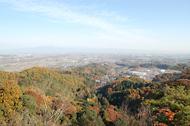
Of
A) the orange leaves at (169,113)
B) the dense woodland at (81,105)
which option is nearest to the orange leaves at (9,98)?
the dense woodland at (81,105)

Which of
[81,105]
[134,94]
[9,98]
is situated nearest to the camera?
[9,98]

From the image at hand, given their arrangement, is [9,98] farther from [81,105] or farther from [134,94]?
[134,94]

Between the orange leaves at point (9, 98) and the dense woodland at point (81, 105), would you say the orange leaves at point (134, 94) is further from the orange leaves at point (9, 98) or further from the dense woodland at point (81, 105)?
the orange leaves at point (9, 98)

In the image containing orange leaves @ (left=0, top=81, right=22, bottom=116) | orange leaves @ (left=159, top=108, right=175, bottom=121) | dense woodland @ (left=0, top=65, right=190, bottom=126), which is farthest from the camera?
orange leaves @ (left=0, top=81, right=22, bottom=116)

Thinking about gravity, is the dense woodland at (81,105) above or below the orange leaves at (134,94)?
above

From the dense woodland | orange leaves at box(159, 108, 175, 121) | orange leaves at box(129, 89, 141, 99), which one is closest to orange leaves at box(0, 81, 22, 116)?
the dense woodland

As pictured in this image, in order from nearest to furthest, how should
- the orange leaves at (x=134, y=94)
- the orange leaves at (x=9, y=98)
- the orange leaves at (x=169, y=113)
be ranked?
the orange leaves at (x=169, y=113), the orange leaves at (x=9, y=98), the orange leaves at (x=134, y=94)

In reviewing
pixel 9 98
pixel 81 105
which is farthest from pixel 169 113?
pixel 81 105

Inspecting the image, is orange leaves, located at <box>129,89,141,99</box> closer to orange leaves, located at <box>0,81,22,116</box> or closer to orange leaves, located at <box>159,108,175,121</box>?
orange leaves, located at <box>0,81,22,116</box>

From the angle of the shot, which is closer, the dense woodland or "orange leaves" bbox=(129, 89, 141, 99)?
the dense woodland
